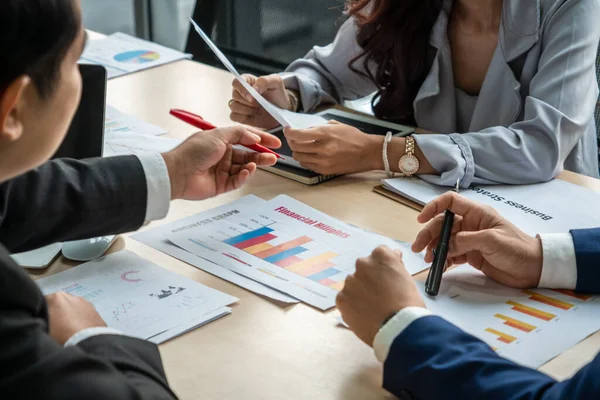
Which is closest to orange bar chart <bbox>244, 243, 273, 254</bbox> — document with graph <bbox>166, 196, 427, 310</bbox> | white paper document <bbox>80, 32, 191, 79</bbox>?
document with graph <bbox>166, 196, 427, 310</bbox>

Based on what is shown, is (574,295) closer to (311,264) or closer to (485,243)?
(485,243)

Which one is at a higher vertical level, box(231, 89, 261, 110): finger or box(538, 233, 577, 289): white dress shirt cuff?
box(231, 89, 261, 110): finger

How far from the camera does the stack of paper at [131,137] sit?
1603 millimetres

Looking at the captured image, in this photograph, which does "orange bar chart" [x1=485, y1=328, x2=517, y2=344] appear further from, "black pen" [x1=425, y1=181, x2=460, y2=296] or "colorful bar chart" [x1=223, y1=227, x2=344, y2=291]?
"colorful bar chart" [x1=223, y1=227, x2=344, y2=291]

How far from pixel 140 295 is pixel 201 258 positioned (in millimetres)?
142

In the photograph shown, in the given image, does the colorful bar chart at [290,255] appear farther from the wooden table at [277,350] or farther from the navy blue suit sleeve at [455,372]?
the navy blue suit sleeve at [455,372]

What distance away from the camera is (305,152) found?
154 cm

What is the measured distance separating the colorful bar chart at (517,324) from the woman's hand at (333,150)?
1.69ft

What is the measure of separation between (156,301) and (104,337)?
7.0 inches

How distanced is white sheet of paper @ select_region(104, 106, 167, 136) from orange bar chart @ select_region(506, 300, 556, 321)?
34.1 inches

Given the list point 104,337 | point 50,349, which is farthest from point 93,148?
point 50,349

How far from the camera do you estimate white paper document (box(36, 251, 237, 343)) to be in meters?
1.06

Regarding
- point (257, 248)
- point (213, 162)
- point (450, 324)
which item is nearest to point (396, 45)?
point (213, 162)

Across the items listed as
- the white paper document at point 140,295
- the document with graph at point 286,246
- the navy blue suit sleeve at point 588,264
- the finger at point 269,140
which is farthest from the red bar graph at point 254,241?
the navy blue suit sleeve at point 588,264
